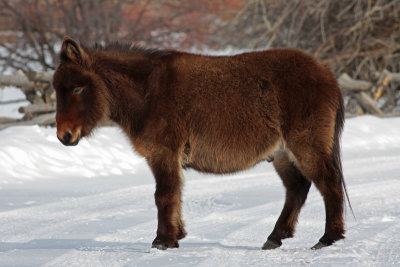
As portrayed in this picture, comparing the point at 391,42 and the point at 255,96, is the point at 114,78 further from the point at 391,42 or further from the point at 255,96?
the point at 391,42

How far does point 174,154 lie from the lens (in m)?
4.68

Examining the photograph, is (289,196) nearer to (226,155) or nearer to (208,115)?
(226,155)

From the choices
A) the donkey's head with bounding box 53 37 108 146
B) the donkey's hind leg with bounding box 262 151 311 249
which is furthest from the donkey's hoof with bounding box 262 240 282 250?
the donkey's head with bounding box 53 37 108 146

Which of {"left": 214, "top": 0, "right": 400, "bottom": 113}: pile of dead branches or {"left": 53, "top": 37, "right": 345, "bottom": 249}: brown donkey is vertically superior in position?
{"left": 53, "top": 37, "right": 345, "bottom": 249}: brown donkey

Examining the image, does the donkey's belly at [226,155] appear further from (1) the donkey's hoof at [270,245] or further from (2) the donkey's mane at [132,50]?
(2) the donkey's mane at [132,50]

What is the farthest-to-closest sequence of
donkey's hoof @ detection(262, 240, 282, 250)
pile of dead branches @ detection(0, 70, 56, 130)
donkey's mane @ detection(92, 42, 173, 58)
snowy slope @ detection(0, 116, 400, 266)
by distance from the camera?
pile of dead branches @ detection(0, 70, 56, 130) → donkey's mane @ detection(92, 42, 173, 58) → donkey's hoof @ detection(262, 240, 282, 250) → snowy slope @ detection(0, 116, 400, 266)

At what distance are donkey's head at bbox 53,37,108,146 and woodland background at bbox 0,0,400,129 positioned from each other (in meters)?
8.52

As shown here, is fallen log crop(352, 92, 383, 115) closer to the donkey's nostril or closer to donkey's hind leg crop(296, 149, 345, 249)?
donkey's hind leg crop(296, 149, 345, 249)

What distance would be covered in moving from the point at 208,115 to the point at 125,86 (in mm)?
745

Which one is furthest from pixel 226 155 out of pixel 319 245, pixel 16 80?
Result: pixel 16 80

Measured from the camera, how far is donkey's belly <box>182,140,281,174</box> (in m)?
4.75

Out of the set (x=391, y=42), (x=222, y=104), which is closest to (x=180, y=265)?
(x=222, y=104)

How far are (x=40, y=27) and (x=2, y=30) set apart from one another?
1321mm

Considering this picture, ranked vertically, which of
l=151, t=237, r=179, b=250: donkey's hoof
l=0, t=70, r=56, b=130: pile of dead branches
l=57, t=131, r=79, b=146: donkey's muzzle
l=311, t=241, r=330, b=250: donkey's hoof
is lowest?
l=0, t=70, r=56, b=130: pile of dead branches
